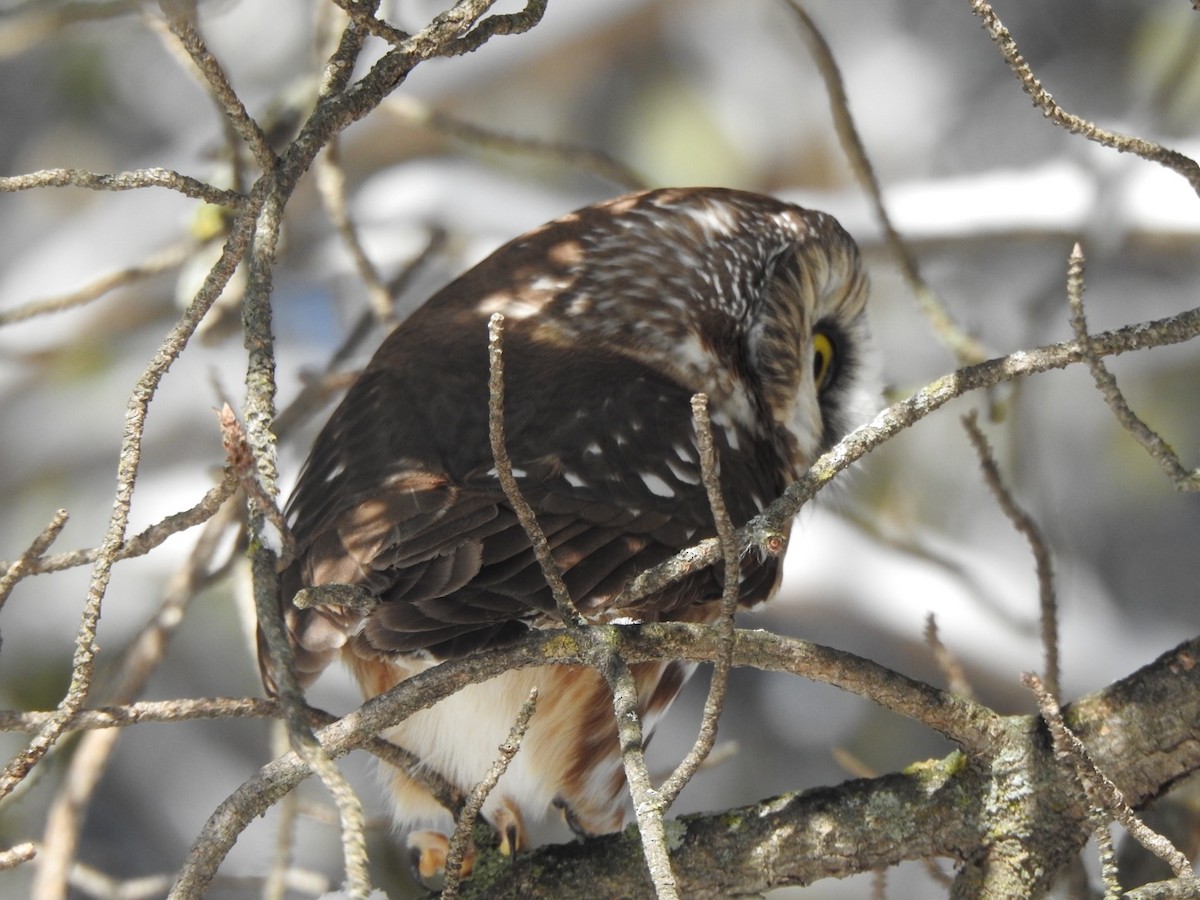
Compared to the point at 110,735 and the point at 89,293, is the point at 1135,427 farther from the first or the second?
the point at 89,293

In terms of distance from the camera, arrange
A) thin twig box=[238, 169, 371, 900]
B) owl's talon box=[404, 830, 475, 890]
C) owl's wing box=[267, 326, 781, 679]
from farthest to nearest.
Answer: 1. owl's talon box=[404, 830, 475, 890]
2. owl's wing box=[267, 326, 781, 679]
3. thin twig box=[238, 169, 371, 900]

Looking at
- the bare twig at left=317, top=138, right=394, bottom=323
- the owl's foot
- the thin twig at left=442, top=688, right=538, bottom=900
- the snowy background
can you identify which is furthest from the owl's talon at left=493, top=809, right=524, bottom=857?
the snowy background

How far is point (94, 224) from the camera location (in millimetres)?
4750

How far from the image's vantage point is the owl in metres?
1.47

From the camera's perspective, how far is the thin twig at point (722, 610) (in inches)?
38.8

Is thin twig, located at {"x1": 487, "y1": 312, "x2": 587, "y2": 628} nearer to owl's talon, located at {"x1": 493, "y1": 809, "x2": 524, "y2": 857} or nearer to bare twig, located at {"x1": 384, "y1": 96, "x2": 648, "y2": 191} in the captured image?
owl's talon, located at {"x1": 493, "y1": 809, "x2": 524, "y2": 857}

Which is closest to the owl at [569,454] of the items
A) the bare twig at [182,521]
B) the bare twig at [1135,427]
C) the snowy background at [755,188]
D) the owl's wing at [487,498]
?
the owl's wing at [487,498]

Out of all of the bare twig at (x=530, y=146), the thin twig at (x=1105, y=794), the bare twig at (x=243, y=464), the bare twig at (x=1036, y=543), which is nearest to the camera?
the bare twig at (x=243, y=464)

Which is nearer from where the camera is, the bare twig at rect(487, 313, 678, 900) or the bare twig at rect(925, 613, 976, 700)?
the bare twig at rect(487, 313, 678, 900)

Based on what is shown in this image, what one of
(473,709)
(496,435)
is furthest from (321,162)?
(496,435)

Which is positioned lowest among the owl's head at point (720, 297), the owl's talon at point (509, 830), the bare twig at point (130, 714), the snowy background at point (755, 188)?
the bare twig at point (130, 714)

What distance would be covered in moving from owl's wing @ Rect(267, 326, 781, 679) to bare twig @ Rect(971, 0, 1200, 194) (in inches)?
26.9

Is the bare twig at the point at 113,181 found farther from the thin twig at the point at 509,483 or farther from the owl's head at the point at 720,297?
the owl's head at the point at 720,297

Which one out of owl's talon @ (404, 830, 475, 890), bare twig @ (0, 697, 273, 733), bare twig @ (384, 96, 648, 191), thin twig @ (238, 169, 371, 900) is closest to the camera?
thin twig @ (238, 169, 371, 900)
